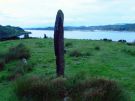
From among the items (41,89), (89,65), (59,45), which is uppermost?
(59,45)

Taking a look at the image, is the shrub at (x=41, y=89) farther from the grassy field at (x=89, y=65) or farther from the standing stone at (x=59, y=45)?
the standing stone at (x=59, y=45)

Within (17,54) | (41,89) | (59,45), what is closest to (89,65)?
(59,45)

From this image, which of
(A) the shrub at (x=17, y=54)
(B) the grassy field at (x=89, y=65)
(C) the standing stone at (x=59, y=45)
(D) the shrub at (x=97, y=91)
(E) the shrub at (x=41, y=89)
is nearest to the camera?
(D) the shrub at (x=97, y=91)

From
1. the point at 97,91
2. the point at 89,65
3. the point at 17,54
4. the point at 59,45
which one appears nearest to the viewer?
the point at 97,91

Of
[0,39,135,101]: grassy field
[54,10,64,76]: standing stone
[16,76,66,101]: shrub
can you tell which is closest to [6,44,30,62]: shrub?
[0,39,135,101]: grassy field

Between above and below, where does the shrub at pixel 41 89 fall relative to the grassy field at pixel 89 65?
above

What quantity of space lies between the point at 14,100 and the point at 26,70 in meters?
6.33

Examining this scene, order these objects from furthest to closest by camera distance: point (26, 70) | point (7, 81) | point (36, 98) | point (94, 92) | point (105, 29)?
point (105, 29) → point (26, 70) → point (7, 81) → point (36, 98) → point (94, 92)

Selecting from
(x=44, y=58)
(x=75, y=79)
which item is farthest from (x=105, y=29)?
(x=75, y=79)

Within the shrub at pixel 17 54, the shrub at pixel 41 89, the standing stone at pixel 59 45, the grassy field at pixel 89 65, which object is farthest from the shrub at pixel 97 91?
the shrub at pixel 17 54

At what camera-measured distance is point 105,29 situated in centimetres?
9675

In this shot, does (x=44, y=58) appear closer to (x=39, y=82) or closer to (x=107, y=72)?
(x=107, y=72)

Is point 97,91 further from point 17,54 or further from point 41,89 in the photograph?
point 17,54

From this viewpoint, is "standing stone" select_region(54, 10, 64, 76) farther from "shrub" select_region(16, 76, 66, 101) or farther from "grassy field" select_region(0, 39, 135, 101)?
"shrub" select_region(16, 76, 66, 101)
